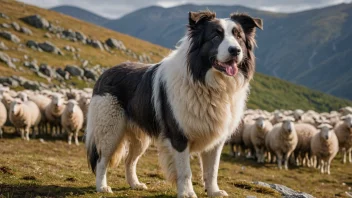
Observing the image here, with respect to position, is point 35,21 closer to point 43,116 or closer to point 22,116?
point 43,116

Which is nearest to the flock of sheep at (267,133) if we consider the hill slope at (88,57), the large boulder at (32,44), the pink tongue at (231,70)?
the pink tongue at (231,70)

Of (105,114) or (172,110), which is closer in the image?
(172,110)

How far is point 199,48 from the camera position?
695cm

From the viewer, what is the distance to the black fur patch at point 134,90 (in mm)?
7910

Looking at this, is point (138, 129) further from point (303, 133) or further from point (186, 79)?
point (303, 133)

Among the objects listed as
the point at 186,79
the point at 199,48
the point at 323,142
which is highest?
the point at 199,48

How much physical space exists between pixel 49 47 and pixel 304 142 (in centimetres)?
5693

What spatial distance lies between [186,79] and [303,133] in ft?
55.6

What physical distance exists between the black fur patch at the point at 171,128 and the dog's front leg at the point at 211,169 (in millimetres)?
893

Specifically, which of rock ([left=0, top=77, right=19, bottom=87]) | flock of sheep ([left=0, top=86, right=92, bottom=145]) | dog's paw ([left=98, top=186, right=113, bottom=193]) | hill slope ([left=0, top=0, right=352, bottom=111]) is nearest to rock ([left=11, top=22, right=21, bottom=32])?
hill slope ([left=0, top=0, right=352, bottom=111])

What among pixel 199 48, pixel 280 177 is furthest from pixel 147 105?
pixel 280 177

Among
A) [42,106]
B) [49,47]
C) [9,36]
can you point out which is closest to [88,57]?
[49,47]

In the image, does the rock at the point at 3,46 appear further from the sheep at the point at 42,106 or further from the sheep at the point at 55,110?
the sheep at the point at 55,110

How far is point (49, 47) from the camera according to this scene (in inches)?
2756
